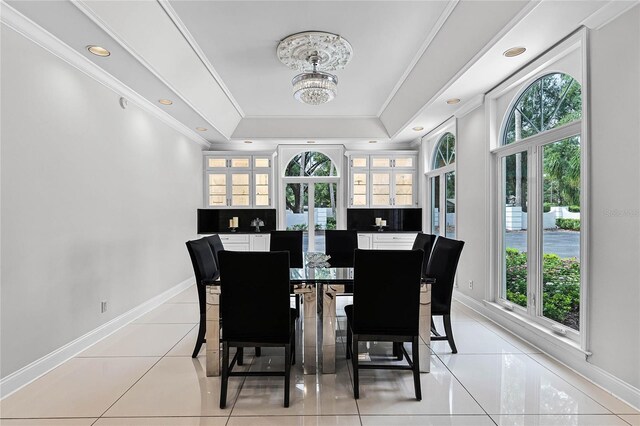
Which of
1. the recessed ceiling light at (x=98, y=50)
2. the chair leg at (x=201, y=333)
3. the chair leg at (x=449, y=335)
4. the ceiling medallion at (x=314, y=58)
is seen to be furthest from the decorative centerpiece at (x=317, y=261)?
the recessed ceiling light at (x=98, y=50)

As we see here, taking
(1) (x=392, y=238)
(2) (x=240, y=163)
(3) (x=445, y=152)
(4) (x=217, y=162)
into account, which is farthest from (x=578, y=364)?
(4) (x=217, y=162)

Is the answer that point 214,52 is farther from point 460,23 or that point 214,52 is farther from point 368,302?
point 368,302

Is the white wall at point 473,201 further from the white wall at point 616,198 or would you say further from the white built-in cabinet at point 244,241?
the white built-in cabinet at point 244,241

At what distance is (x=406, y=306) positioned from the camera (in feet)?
7.24

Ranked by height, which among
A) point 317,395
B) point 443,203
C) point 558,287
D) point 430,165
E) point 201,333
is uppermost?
point 430,165

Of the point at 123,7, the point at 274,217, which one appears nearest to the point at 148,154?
the point at 123,7

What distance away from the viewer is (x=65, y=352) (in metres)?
2.78

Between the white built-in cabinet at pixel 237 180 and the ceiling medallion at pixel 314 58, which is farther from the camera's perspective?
the white built-in cabinet at pixel 237 180

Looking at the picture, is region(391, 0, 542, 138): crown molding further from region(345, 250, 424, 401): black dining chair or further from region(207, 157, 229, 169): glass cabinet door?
region(207, 157, 229, 169): glass cabinet door

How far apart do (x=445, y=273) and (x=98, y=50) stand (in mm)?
3499

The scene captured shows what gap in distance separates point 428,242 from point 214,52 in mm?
2946

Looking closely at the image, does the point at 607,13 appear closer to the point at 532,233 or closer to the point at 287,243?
the point at 532,233

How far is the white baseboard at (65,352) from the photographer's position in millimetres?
2289

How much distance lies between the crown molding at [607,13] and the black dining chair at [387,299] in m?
1.99
